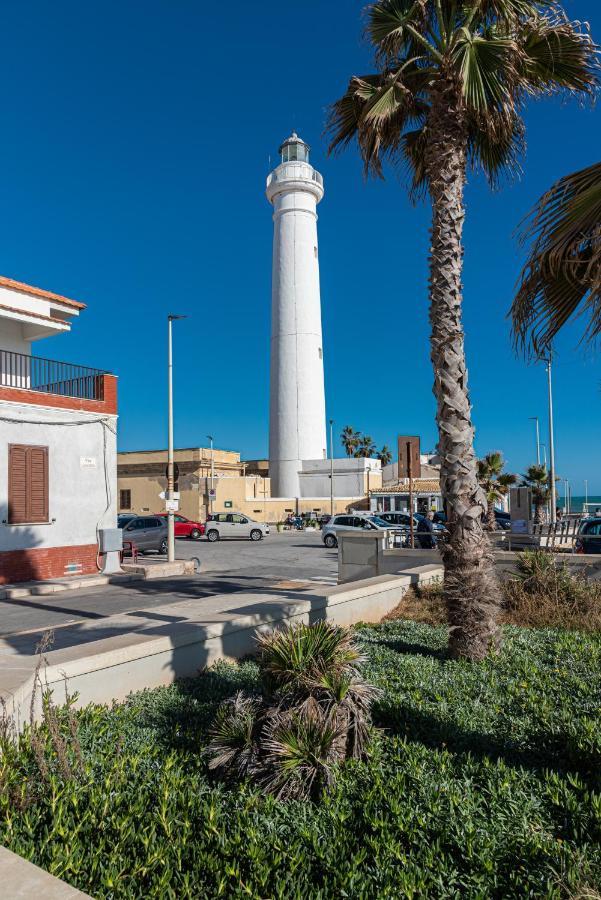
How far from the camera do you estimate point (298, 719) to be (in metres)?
4.17

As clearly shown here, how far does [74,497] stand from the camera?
18.4 m

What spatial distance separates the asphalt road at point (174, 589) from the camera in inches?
487

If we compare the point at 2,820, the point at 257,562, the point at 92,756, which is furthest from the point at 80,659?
the point at 257,562

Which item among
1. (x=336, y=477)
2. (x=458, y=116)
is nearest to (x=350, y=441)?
A: (x=336, y=477)

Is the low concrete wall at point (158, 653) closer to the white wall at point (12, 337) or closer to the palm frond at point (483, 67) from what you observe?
the palm frond at point (483, 67)

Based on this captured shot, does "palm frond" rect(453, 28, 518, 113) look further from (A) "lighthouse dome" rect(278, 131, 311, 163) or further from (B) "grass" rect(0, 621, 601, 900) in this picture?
(A) "lighthouse dome" rect(278, 131, 311, 163)

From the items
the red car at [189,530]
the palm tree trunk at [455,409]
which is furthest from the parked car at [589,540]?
the red car at [189,530]

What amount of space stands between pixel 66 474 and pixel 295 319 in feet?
100

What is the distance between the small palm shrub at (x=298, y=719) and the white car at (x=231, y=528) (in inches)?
1274

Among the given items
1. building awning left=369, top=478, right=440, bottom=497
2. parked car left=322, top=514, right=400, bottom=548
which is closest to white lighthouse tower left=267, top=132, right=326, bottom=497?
building awning left=369, top=478, right=440, bottom=497

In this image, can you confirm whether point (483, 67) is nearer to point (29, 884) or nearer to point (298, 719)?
point (298, 719)

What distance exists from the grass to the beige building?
44.3m

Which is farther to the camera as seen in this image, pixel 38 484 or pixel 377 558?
pixel 38 484

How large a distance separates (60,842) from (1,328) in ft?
58.6
